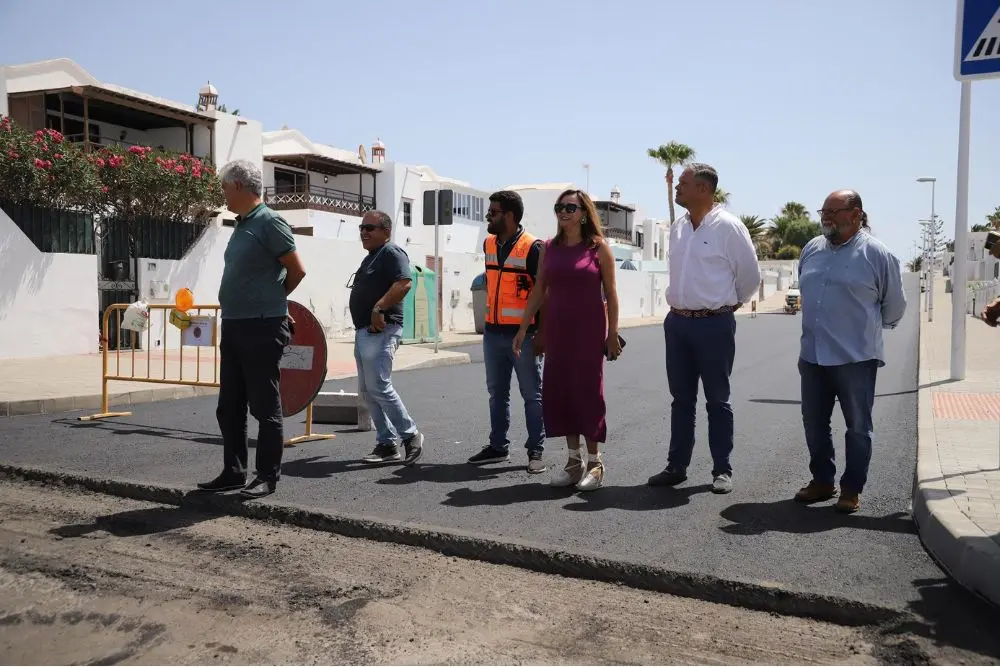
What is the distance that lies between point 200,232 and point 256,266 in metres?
13.6

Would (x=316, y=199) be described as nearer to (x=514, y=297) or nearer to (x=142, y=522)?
(x=514, y=297)

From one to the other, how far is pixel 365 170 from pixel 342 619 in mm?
38472

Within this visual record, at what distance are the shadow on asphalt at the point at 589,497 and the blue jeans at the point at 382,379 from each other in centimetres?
106

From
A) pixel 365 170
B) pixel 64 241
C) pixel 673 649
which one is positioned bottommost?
pixel 673 649

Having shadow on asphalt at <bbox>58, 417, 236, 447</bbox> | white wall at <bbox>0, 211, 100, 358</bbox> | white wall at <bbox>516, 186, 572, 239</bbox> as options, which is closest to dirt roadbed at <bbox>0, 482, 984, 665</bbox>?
shadow on asphalt at <bbox>58, 417, 236, 447</bbox>

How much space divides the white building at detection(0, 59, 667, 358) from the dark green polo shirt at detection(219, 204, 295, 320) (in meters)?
4.40

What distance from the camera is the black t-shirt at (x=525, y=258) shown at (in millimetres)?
6020

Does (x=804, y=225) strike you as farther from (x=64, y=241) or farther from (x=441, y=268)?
(x=64, y=241)

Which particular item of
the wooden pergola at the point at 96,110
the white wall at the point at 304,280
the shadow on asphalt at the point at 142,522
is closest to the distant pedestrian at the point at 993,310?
the shadow on asphalt at the point at 142,522

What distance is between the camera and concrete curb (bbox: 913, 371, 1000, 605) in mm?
3648

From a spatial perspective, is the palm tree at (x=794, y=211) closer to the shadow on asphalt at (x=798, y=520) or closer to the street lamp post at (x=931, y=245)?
the street lamp post at (x=931, y=245)

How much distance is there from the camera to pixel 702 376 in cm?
547

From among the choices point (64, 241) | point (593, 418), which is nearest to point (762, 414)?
point (593, 418)

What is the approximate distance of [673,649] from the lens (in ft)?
A: 10.3
